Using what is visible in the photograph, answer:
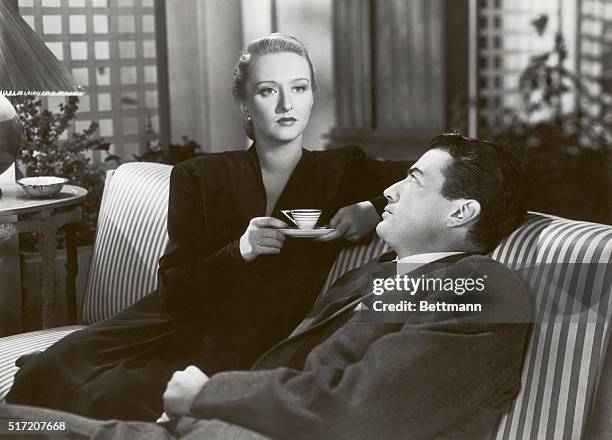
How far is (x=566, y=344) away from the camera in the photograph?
123cm

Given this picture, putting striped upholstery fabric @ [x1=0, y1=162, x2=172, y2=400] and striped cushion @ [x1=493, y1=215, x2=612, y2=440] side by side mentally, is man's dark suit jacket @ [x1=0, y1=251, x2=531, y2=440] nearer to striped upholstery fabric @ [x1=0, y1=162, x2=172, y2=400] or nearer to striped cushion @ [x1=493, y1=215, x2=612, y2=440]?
striped cushion @ [x1=493, y1=215, x2=612, y2=440]

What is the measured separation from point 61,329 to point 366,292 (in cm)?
103

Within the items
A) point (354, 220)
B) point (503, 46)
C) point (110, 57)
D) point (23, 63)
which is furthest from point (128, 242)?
point (503, 46)

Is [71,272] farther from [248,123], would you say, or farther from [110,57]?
[110,57]

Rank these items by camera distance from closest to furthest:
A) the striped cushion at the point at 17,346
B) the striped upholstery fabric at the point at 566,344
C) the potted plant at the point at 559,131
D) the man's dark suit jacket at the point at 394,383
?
the man's dark suit jacket at the point at 394,383 < the striped upholstery fabric at the point at 566,344 < the striped cushion at the point at 17,346 < the potted plant at the point at 559,131

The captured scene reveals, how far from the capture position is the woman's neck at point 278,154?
5.10ft

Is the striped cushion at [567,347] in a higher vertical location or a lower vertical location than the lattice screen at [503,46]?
lower

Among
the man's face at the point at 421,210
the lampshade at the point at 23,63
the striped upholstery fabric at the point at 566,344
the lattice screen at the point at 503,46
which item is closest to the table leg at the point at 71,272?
the lampshade at the point at 23,63

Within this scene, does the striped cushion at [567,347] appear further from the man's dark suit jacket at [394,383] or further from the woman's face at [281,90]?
the woman's face at [281,90]

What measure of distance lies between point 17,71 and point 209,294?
96 centimetres

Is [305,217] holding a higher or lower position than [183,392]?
higher

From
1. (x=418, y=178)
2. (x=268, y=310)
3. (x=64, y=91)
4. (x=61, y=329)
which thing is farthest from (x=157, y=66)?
(x=418, y=178)

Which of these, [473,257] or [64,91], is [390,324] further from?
[64,91]

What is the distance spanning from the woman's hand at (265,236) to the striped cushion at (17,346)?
0.63 meters
